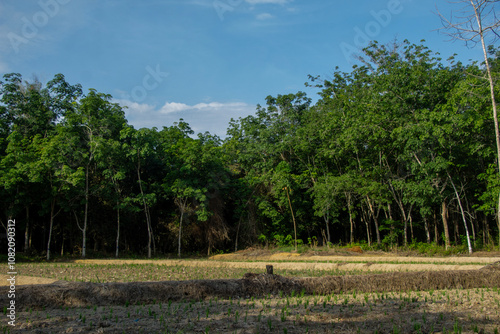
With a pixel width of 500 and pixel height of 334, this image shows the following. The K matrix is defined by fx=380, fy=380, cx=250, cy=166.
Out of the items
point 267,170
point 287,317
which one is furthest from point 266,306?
point 267,170

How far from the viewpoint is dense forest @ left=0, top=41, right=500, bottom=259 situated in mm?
20953

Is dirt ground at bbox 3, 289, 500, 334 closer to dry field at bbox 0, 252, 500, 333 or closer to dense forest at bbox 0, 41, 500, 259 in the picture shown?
dry field at bbox 0, 252, 500, 333

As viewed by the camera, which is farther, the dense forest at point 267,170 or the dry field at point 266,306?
the dense forest at point 267,170

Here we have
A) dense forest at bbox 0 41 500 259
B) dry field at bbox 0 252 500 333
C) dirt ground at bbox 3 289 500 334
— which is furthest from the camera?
dense forest at bbox 0 41 500 259

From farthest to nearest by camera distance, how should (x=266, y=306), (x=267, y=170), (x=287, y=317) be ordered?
(x=267, y=170)
(x=266, y=306)
(x=287, y=317)

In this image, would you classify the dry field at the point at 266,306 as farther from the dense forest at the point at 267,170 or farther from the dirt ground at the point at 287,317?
the dense forest at the point at 267,170

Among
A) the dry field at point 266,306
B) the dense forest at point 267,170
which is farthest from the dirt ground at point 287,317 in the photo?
the dense forest at point 267,170

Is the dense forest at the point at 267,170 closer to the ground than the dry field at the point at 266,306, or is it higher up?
higher up

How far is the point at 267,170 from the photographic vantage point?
2964cm

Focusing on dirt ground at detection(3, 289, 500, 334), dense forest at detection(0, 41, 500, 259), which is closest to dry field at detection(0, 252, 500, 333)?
dirt ground at detection(3, 289, 500, 334)

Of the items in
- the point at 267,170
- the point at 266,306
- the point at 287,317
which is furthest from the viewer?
the point at 267,170

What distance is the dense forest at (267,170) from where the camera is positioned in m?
21.0

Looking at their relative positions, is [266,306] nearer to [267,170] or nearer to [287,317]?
[287,317]

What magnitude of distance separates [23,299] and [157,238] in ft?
73.4
